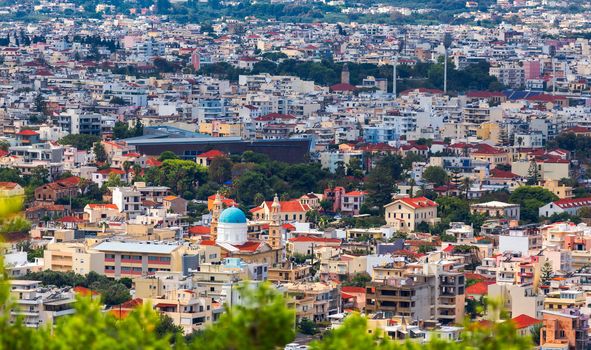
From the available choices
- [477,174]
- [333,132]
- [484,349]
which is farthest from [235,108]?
[484,349]

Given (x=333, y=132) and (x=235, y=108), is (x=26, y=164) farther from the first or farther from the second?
(x=235, y=108)

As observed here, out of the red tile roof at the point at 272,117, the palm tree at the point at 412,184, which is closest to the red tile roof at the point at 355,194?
the palm tree at the point at 412,184

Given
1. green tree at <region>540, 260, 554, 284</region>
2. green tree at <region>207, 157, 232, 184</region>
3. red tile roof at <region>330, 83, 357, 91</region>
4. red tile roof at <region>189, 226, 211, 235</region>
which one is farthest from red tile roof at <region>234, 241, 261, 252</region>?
red tile roof at <region>330, 83, 357, 91</region>

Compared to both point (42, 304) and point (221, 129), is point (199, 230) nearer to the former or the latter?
point (42, 304)

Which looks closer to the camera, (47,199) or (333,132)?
(47,199)

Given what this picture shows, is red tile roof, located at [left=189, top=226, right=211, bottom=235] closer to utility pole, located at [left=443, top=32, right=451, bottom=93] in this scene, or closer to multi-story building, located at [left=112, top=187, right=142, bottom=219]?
multi-story building, located at [left=112, top=187, right=142, bottom=219]

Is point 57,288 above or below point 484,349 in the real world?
below
